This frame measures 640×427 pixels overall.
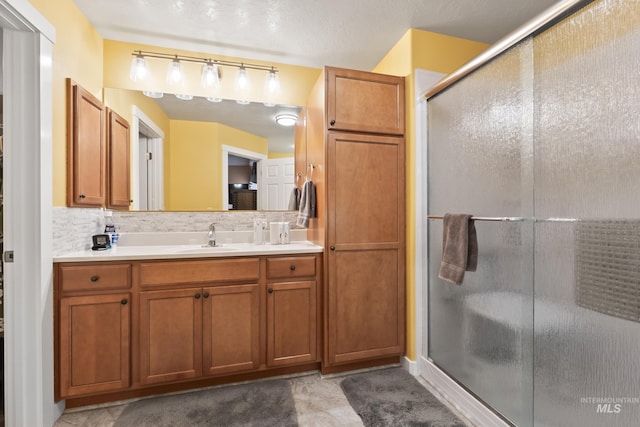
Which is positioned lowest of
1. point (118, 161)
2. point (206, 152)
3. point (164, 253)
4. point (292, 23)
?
point (164, 253)

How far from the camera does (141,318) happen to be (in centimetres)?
167

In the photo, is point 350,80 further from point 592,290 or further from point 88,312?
point 88,312

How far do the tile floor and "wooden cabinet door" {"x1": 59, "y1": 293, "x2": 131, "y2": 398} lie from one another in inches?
5.5

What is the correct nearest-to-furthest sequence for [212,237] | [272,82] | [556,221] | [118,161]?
[556,221], [118,161], [212,237], [272,82]

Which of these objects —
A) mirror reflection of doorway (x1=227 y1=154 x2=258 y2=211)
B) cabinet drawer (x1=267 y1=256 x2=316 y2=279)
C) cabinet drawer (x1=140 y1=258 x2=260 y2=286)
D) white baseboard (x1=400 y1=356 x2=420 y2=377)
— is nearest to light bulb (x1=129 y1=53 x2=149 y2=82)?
mirror reflection of doorway (x1=227 y1=154 x2=258 y2=211)

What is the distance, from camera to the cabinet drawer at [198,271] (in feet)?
5.54

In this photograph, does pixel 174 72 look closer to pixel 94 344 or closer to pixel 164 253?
pixel 164 253

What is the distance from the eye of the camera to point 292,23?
1.99 metres

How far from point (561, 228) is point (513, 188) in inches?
11.0

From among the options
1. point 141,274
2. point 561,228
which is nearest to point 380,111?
point 561,228

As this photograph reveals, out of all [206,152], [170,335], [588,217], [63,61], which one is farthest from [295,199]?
[588,217]

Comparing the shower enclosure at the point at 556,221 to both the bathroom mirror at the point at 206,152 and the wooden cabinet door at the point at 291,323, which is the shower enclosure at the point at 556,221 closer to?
the wooden cabinet door at the point at 291,323

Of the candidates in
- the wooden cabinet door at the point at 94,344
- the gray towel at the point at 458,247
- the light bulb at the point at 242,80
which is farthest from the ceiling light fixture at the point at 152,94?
the gray towel at the point at 458,247

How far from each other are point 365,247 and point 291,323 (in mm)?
697
